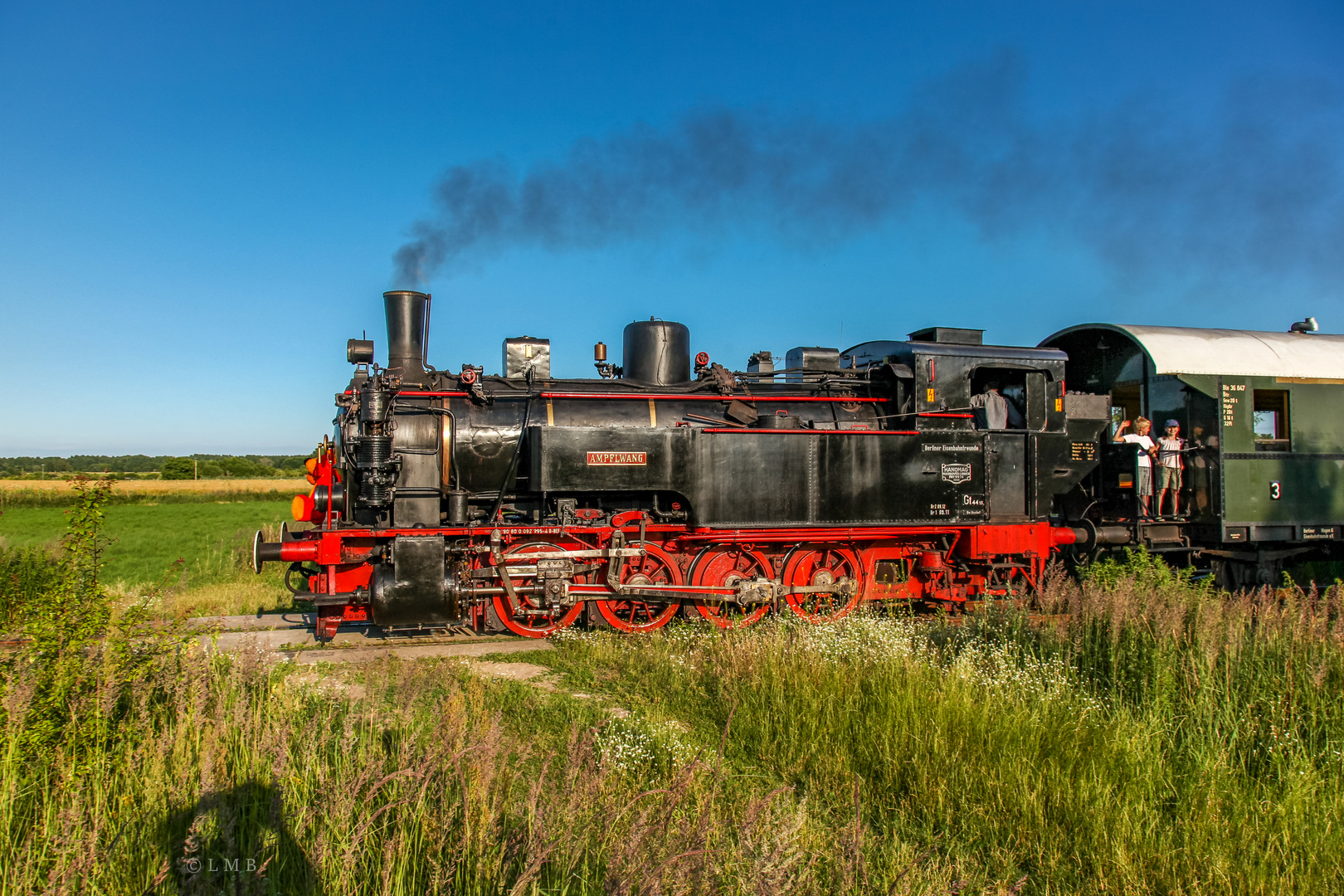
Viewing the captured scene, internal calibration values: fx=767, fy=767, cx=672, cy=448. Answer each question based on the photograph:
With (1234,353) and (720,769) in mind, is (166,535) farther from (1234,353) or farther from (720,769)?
(1234,353)

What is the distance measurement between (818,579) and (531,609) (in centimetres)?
323

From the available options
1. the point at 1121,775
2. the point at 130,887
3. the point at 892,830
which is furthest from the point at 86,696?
the point at 1121,775

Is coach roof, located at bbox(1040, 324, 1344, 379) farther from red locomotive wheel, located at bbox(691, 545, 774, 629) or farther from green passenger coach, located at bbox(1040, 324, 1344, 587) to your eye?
red locomotive wheel, located at bbox(691, 545, 774, 629)

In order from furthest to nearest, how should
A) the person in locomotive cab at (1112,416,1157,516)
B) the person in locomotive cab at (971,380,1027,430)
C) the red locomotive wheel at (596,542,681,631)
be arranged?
1. the person in locomotive cab at (1112,416,1157,516)
2. the person in locomotive cab at (971,380,1027,430)
3. the red locomotive wheel at (596,542,681,631)

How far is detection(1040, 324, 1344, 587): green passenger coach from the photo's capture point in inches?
427

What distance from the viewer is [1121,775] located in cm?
430

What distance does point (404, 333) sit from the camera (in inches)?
332

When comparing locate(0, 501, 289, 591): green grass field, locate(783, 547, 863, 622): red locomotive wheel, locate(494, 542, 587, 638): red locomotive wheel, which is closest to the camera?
locate(494, 542, 587, 638): red locomotive wheel

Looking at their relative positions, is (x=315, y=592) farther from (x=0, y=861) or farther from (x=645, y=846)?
(x=645, y=846)

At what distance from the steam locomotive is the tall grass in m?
1.62

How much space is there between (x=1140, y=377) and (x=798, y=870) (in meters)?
11.1

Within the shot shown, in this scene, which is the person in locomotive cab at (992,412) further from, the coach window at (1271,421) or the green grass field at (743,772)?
the coach window at (1271,421)

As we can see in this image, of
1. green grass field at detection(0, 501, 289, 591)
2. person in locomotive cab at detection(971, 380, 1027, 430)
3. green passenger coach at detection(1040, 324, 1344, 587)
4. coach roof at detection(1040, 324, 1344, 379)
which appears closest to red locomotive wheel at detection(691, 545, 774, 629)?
person in locomotive cab at detection(971, 380, 1027, 430)

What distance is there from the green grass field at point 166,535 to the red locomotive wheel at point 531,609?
3.05 m
